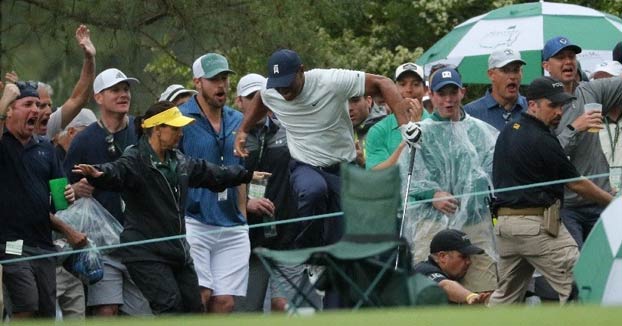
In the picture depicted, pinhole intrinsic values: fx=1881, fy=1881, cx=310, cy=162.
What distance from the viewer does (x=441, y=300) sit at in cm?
1017

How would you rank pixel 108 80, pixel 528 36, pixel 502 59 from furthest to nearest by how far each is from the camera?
pixel 528 36 → pixel 502 59 → pixel 108 80

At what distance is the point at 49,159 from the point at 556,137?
3.60 meters

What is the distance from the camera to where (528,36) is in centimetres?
1842

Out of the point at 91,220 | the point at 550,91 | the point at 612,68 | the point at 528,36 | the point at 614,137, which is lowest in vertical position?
the point at 91,220

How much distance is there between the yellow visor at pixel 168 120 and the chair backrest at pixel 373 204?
1.97m

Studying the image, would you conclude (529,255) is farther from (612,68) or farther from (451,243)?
(612,68)

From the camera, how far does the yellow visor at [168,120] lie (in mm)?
12875

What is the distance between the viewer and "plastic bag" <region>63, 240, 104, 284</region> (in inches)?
525

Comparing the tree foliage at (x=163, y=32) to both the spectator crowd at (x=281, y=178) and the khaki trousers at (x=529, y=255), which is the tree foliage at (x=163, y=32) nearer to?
the spectator crowd at (x=281, y=178)

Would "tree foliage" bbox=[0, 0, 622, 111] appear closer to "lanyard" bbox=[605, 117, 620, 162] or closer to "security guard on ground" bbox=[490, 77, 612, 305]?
Answer: "lanyard" bbox=[605, 117, 620, 162]

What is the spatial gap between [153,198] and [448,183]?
2.39 meters

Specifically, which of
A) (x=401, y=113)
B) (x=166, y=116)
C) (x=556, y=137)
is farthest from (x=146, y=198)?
(x=556, y=137)

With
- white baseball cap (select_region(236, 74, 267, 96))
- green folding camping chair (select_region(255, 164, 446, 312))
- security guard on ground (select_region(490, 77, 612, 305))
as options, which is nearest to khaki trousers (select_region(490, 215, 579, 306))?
security guard on ground (select_region(490, 77, 612, 305))

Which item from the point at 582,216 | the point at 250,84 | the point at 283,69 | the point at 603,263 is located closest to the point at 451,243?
the point at 582,216
